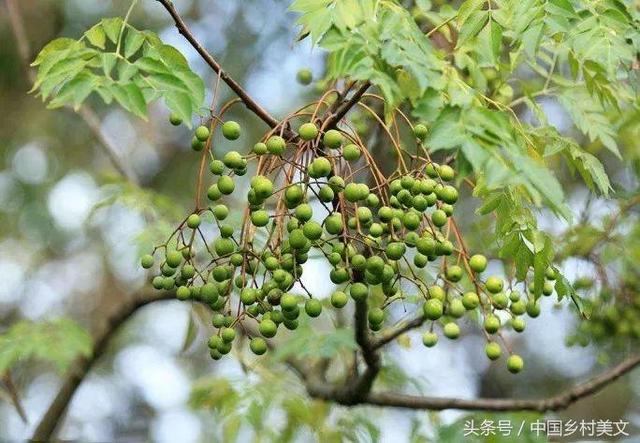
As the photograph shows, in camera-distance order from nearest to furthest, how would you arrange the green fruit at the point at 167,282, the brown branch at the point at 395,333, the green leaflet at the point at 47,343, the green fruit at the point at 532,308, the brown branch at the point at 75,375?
the green fruit at the point at 167,282, the green fruit at the point at 532,308, the brown branch at the point at 395,333, the green leaflet at the point at 47,343, the brown branch at the point at 75,375

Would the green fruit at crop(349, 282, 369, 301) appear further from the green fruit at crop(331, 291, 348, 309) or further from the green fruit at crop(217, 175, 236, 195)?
the green fruit at crop(217, 175, 236, 195)

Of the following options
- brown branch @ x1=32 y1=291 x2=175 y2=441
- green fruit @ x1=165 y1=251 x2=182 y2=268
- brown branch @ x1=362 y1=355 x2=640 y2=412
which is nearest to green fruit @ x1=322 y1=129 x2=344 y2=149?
green fruit @ x1=165 y1=251 x2=182 y2=268

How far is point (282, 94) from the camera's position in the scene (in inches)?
235

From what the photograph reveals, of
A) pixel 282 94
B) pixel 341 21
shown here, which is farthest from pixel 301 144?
pixel 282 94

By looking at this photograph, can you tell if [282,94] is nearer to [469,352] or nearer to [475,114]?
[469,352]

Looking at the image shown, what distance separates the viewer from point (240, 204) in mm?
5141

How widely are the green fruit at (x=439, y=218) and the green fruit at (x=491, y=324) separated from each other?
13.6 inches

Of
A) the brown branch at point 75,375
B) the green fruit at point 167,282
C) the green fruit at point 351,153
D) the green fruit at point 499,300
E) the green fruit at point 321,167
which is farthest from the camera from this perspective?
the brown branch at point 75,375

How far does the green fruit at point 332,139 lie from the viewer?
6.09 ft

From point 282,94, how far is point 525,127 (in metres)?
3.79

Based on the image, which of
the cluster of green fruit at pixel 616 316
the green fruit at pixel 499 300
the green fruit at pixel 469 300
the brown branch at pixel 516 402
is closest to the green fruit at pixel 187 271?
the green fruit at pixel 469 300

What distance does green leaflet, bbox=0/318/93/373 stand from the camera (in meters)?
3.27

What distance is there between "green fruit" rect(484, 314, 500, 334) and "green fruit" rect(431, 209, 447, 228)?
1.13 ft

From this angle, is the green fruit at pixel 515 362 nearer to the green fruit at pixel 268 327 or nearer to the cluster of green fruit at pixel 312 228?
the cluster of green fruit at pixel 312 228
